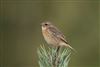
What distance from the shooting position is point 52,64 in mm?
3539

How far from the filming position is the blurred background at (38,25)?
412 inches

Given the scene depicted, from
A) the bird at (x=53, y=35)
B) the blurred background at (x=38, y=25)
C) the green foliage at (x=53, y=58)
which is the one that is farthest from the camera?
the blurred background at (x=38, y=25)

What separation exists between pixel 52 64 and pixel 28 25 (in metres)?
7.76

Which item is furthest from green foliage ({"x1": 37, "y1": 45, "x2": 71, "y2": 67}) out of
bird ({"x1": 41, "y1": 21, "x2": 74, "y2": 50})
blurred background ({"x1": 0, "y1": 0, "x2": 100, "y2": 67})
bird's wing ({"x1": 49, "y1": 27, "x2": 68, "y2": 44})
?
blurred background ({"x1": 0, "y1": 0, "x2": 100, "y2": 67})

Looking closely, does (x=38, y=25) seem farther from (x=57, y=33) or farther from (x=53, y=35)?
(x=57, y=33)

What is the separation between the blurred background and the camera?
412 inches

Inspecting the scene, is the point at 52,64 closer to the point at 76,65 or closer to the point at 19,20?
the point at 76,65

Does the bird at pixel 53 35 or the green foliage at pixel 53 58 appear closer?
the green foliage at pixel 53 58

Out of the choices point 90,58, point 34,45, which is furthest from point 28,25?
point 90,58

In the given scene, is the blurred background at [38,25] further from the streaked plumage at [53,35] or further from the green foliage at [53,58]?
the green foliage at [53,58]

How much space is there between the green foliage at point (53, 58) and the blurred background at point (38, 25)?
6.23 m

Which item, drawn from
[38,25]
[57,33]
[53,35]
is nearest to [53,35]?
[53,35]

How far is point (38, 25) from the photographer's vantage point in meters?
10.9

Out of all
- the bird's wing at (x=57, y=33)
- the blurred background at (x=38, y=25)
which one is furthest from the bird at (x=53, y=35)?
the blurred background at (x=38, y=25)
